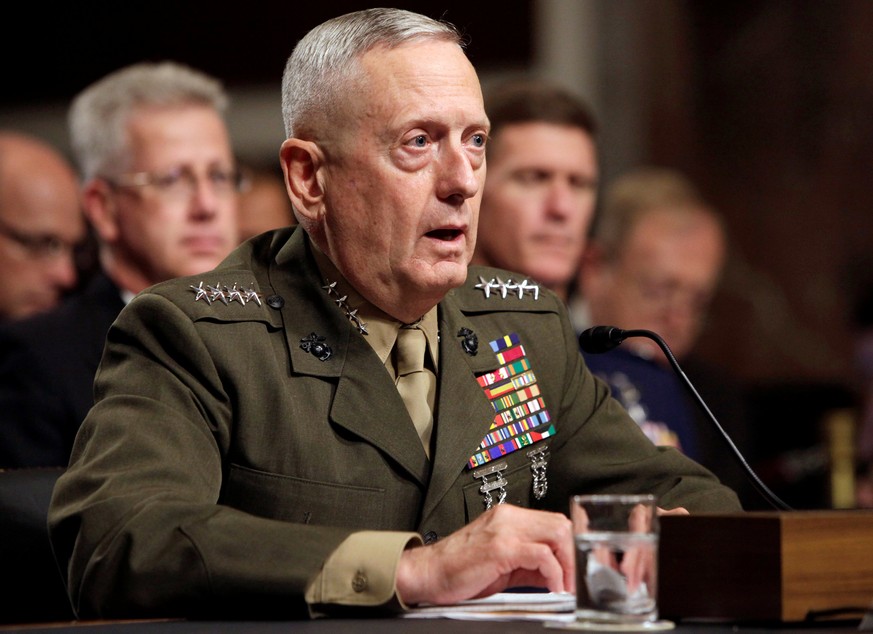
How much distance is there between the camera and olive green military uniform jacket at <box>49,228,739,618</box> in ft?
Result: 5.76

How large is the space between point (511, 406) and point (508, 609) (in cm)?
66

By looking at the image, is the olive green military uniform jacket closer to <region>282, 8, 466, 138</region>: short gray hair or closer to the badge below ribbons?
the badge below ribbons

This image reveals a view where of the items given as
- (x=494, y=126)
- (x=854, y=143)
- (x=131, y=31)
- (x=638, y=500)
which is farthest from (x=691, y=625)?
(x=131, y=31)

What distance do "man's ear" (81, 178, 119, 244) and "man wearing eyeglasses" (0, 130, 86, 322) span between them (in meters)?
0.66

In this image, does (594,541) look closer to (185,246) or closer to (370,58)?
(370,58)

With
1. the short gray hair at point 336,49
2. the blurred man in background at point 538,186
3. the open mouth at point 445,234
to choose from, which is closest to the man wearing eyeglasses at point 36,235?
the blurred man in background at point 538,186

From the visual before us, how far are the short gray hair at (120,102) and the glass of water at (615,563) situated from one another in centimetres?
271

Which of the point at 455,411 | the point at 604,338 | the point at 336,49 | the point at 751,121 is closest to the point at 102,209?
the point at 336,49

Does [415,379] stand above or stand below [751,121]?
below

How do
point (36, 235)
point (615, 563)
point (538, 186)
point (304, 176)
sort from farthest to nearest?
point (36, 235), point (538, 186), point (304, 176), point (615, 563)

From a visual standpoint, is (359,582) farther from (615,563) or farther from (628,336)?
(628,336)

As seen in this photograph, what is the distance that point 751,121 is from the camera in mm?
7305

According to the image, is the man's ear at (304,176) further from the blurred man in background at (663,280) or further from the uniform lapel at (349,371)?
the blurred man in background at (663,280)

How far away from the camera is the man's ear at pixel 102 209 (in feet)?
13.1
